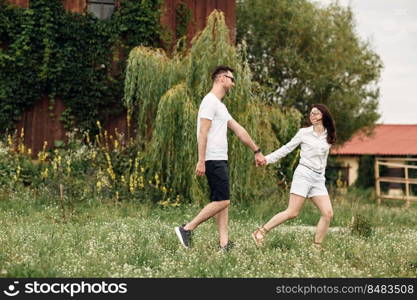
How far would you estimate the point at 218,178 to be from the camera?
25.8 feet

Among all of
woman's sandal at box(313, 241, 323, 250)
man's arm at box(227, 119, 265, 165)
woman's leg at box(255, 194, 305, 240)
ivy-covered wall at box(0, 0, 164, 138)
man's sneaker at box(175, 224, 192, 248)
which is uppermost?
ivy-covered wall at box(0, 0, 164, 138)

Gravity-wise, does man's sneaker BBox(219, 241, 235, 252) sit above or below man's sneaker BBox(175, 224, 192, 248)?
below

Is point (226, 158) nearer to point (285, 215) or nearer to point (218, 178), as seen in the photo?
point (218, 178)

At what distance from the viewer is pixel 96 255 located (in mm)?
7449

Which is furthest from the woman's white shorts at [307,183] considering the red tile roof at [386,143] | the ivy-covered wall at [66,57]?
the red tile roof at [386,143]

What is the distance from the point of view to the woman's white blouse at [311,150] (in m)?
8.39

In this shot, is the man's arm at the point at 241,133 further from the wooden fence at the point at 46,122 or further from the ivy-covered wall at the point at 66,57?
the ivy-covered wall at the point at 66,57

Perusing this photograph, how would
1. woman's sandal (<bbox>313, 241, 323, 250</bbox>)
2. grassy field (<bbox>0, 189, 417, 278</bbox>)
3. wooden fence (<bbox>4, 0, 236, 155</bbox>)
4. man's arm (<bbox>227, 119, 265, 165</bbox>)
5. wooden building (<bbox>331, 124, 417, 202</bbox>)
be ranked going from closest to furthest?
grassy field (<bbox>0, 189, 417, 278</bbox>)
man's arm (<bbox>227, 119, 265, 165</bbox>)
woman's sandal (<bbox>313, 241, 323, 250</bbox>)
wooden fence (<bbox>4, 0, 236, 155</bbox>)
wooden building (<bbox>331, 124, 417, 202</bbox>)

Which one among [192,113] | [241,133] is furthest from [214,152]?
[192,113]

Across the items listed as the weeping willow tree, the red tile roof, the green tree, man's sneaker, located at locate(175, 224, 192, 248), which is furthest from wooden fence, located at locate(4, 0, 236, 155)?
the red tile roof

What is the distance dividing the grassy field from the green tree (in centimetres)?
2252

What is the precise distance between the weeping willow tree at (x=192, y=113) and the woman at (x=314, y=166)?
5.13 metres

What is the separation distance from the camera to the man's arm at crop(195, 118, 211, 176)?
7.79m

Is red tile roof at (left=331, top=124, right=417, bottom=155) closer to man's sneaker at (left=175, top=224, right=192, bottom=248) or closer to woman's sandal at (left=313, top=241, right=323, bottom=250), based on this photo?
woman's sandal at (left=313, top=241, right=323, bottom=250)
